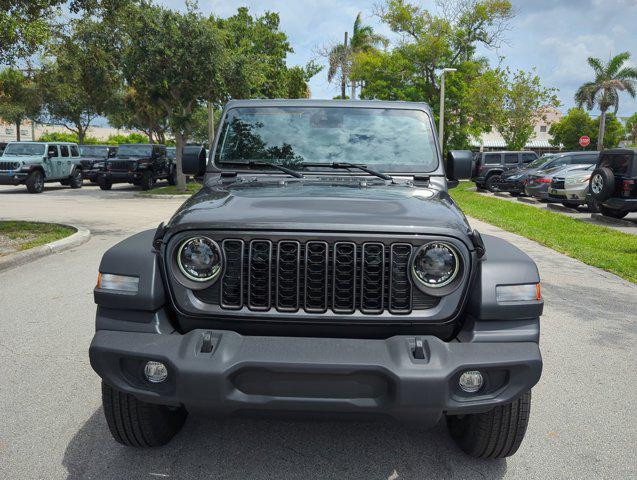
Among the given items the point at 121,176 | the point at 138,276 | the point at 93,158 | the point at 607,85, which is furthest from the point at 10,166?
the point at 607,85

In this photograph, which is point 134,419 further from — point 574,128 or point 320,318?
point 574,128

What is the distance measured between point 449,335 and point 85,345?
128 inches

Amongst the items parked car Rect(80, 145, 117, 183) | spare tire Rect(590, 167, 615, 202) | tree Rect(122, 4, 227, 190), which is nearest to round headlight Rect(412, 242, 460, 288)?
spare tire Rect(590, 167, 615, 202)

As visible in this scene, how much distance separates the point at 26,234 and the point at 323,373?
9110 mm

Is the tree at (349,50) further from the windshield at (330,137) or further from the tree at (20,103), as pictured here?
the windshield at (330,137)

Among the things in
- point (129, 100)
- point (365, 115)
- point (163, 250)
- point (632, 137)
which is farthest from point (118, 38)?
point (632, 137)

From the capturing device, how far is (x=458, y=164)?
4.24 m

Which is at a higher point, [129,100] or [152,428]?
[129,100]

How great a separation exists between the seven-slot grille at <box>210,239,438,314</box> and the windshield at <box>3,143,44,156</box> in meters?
22.2

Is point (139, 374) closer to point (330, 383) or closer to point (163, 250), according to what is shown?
point (163, 250)

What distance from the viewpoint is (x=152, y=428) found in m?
2.97

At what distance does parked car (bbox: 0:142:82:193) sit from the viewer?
2103 cm

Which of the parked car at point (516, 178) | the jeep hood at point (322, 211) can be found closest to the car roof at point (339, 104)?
the jeep hood at point (322, 211)

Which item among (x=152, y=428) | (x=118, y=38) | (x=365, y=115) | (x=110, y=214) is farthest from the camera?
(x=118, y=38)
